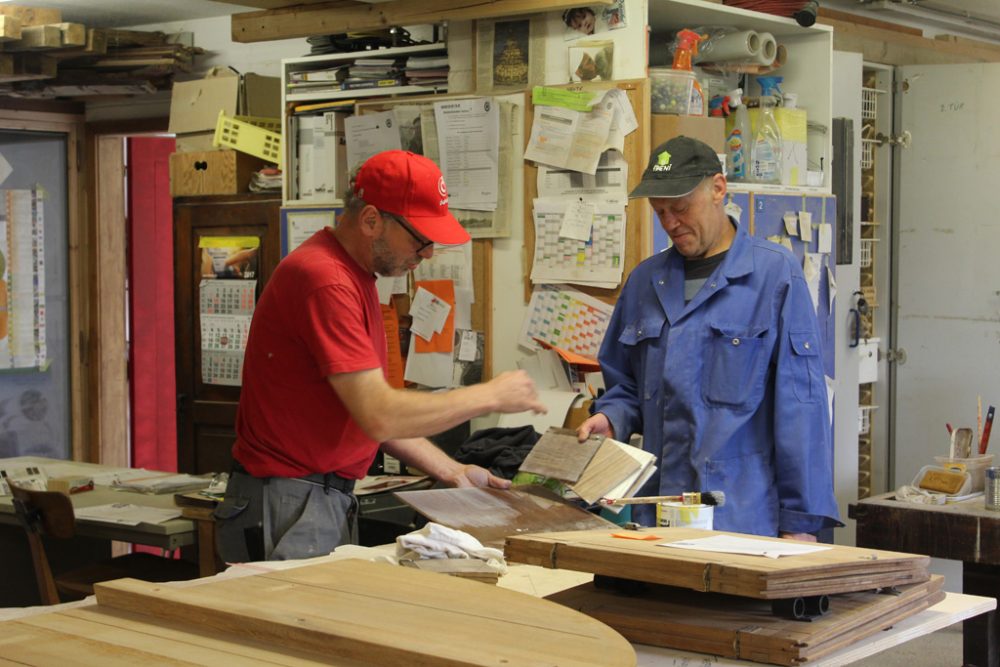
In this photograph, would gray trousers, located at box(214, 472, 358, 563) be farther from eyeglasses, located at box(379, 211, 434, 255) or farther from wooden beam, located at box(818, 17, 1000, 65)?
wooden beam, located at box(818, 17, 1000, 65)

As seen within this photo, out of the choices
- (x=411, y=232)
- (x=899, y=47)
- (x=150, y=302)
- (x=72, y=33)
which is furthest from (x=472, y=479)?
(x=150, y=302)

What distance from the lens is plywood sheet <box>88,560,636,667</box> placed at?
5.68 feet

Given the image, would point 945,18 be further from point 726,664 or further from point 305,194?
point 726,664

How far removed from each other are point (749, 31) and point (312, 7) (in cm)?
168

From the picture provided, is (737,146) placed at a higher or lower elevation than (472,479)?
higher

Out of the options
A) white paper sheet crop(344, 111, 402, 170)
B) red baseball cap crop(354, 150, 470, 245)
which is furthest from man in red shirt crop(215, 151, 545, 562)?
white paper sheet crop(344, 111, 402, 170)

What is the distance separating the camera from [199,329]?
6.62 meters

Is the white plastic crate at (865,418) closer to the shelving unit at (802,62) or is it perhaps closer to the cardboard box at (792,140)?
the shelving unit at (802,62)

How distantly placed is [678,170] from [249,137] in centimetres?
352

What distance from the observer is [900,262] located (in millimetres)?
6906

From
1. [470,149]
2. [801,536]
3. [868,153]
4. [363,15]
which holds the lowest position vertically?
[801,536]

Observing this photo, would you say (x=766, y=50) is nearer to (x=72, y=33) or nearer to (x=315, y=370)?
(x=315, y=370)

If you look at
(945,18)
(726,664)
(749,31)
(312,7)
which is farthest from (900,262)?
(726,664)

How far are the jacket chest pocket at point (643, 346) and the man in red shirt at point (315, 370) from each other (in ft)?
1.59
